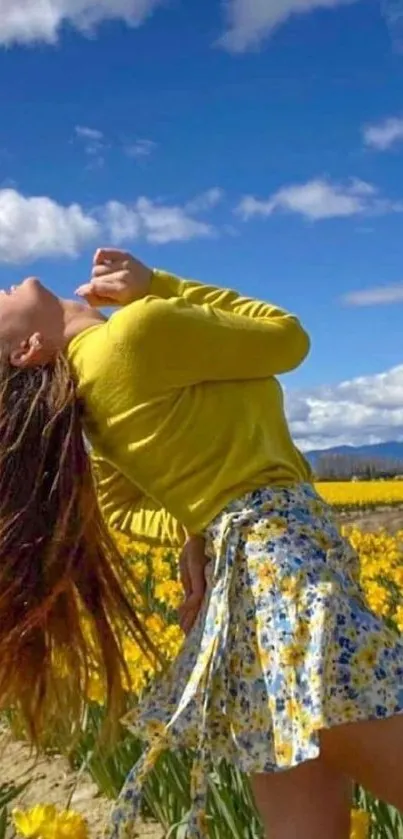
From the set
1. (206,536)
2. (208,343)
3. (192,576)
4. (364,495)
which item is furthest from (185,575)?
(364,495)

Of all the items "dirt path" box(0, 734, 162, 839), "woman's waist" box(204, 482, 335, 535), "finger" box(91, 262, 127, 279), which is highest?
"finger" box(91, 262, 127, 279)

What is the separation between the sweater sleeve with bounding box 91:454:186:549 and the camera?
2.50 metres

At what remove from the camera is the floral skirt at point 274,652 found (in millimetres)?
2090

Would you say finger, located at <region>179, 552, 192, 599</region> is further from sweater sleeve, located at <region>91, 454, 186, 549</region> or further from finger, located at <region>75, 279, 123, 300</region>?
finger, located at <region>75, 279, 123, 300</region>

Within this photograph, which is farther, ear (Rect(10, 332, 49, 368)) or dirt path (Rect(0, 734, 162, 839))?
dirt path (Rect(0, 734, 162, 839))

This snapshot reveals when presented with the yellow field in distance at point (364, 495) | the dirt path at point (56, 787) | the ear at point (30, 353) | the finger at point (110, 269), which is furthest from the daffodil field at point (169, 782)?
the yellow field in distance at point (364, 495)

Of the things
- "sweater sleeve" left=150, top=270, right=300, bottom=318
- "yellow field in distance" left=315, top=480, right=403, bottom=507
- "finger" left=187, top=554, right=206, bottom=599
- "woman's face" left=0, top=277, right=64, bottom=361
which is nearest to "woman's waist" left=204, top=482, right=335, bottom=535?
"finger" left=187, top=554, right=206, bottom=599

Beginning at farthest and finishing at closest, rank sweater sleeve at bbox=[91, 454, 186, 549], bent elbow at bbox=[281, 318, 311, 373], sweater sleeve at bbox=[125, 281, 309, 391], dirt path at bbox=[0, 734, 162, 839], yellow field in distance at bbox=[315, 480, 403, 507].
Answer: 1. yellow field in distance at bbox=[315, 480, 403, 507]
2. dirt path at bbox=[0, 734, 162, 839]
3. sweater sleeve at bbox=[91, 454, 186, 549]
4. bent elbow at bbox=[281, 318, 311, 373]
5. sweater sleeve at bbox=[125, 281, 309, 391]

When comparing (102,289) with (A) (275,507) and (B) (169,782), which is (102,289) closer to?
(A) (275,507)

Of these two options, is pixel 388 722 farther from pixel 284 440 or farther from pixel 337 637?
pixel 284 440

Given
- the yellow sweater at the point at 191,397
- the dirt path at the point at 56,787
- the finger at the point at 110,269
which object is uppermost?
the finger at the point at 110,269

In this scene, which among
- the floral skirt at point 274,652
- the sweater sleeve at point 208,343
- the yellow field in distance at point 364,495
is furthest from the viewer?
the yellow field in distance at point 364,495

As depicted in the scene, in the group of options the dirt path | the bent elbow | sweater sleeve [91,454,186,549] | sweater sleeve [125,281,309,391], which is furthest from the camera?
the dirt path

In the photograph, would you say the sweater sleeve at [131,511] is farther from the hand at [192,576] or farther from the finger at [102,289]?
the finger at [102,289]
